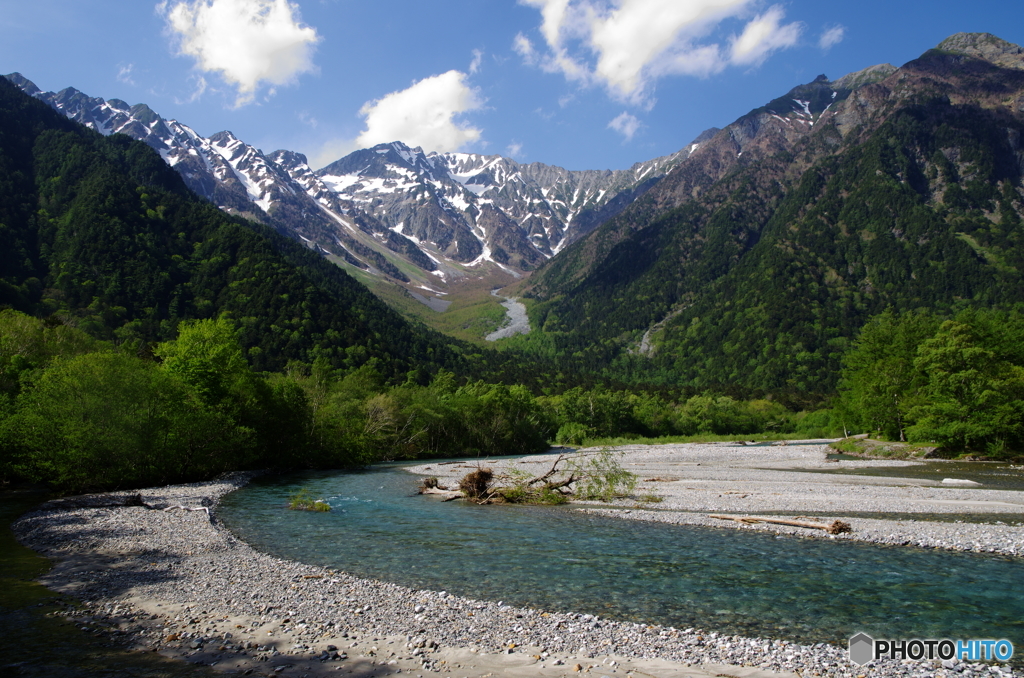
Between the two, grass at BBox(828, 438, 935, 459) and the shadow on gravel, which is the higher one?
the shadow on gravel

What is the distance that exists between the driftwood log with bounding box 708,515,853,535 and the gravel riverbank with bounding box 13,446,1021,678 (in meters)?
5.32

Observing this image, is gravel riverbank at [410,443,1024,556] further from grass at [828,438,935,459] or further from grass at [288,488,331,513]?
grass at [288,488,331,513]

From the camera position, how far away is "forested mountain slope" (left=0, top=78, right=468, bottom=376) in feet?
443

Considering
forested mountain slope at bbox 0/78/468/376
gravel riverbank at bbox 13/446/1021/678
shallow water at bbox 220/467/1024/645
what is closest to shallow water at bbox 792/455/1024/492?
gravel riverbank at bbox 13/446/1021/678

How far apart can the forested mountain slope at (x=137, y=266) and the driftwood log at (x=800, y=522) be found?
5083 inches

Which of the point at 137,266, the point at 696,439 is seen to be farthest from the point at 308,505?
the point at 137,266

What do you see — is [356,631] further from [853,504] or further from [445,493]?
[853,504]

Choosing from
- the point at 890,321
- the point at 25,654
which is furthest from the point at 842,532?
the point at 890,321

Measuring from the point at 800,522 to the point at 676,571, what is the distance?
9.23 m

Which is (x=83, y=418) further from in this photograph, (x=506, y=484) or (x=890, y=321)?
(x=890, y=321)

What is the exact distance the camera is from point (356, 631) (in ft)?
40.6

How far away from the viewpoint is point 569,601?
14633 millimetres

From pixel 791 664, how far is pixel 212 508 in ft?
102

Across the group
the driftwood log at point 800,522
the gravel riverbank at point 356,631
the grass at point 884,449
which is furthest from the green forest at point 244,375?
the driftwood log at point 800,522
